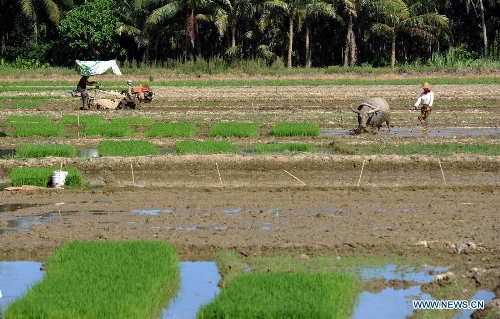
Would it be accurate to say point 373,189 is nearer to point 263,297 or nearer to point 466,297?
point 466,297

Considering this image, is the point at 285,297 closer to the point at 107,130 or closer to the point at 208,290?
the point at 208,290

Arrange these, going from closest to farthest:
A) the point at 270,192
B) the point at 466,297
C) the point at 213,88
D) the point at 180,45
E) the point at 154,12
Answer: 1. the point at 466,297
2. the point at 270,192
3. the point at 213,88
4. the point at 154,12
5. the point at 180,45

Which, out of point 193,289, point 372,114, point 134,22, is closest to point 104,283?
point 193,289

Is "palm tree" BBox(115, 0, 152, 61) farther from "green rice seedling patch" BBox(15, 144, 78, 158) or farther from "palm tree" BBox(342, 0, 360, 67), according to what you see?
"green rice seedling patch" BBox(15, 144, 78, 158)

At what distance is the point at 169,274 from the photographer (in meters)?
9.71

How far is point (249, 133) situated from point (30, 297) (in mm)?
13183

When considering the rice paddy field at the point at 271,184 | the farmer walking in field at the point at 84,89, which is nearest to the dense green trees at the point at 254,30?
the rice paddy field at the point at 271,184

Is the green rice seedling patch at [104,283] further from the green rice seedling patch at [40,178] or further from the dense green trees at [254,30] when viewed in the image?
the dense green trees at [254,30]

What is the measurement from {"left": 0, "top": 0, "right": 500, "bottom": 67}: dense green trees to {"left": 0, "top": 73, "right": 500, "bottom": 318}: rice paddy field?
1383 cm

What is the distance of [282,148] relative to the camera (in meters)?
18.6

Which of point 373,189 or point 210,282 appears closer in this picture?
point 210,282

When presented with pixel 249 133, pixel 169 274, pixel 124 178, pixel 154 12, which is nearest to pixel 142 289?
pixel 169 274

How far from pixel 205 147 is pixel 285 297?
10218 millimetres

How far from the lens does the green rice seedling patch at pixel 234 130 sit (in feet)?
70.5
